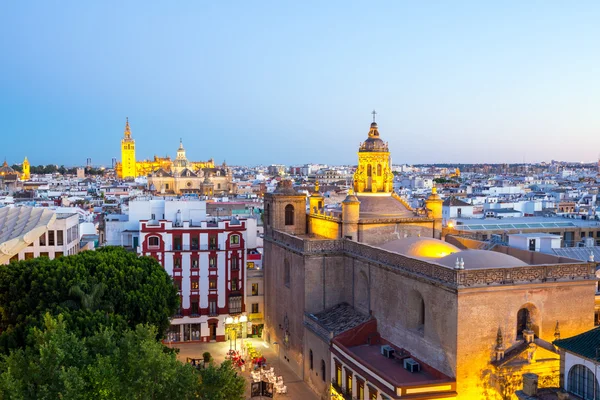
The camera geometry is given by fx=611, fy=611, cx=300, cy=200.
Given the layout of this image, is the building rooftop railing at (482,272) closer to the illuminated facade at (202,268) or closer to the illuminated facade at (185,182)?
the illuminated facade at (202,268)

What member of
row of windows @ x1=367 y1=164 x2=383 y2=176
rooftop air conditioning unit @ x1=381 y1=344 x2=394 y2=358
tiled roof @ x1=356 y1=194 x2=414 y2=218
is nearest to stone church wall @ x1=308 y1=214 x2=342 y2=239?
tiled roof @ x1=356 y1=194 x2=414 y2=218

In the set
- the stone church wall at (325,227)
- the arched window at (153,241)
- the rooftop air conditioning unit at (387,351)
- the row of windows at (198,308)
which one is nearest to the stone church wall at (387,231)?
the stone church wall at (325,227)

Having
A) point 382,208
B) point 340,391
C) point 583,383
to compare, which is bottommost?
point 340,391

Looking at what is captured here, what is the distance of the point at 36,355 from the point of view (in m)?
21.5

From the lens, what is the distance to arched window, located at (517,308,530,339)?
2598 cm

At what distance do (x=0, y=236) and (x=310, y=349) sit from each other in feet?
81.6

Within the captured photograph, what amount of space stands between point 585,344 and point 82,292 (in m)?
21.9

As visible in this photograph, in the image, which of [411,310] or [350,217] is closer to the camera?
[411,310]

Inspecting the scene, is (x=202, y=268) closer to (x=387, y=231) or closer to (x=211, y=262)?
(x=211, y=262)

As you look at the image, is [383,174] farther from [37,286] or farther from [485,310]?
[37,286]

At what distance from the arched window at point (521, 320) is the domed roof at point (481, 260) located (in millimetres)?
2234

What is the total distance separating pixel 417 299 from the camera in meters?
28.0

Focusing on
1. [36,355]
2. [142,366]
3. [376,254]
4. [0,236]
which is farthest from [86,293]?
[0,236]

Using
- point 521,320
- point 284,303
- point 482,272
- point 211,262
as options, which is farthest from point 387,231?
point 211,262
